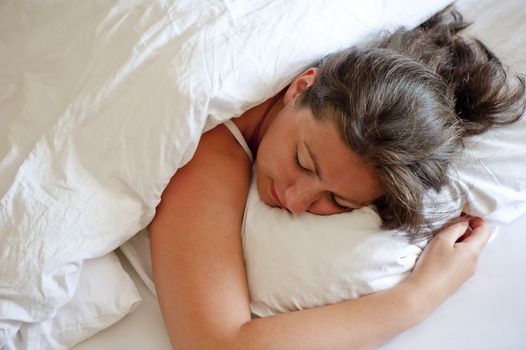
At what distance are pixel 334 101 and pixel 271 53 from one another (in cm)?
14

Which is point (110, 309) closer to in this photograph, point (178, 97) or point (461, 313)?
point (178, 97)

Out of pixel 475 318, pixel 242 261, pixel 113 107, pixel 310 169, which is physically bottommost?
pixel 475 318

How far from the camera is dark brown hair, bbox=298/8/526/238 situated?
2.81 feet

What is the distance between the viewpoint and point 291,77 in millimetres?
997

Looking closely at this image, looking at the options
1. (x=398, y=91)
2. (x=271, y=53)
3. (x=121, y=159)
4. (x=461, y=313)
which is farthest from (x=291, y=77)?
(x=461, y=313)

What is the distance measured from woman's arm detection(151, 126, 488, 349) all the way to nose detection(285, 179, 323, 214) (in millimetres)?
98

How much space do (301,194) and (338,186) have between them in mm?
58

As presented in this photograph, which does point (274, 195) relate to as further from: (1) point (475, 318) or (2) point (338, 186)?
(1) point (475, 318)

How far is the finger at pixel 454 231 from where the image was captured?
0.96 metres

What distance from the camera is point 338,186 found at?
890mm

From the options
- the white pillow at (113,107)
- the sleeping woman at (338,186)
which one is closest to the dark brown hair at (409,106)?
the sleeping woman at (338,186)

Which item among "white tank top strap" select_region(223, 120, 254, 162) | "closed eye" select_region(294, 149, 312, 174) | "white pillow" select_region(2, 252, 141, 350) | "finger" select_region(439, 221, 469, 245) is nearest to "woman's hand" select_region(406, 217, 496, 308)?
"finger" select_region(439, 221, 469, 245)

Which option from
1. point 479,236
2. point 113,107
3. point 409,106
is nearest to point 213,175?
point 113,107

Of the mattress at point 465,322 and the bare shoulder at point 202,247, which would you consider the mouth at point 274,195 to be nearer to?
the bare shoulder at point 202,247
